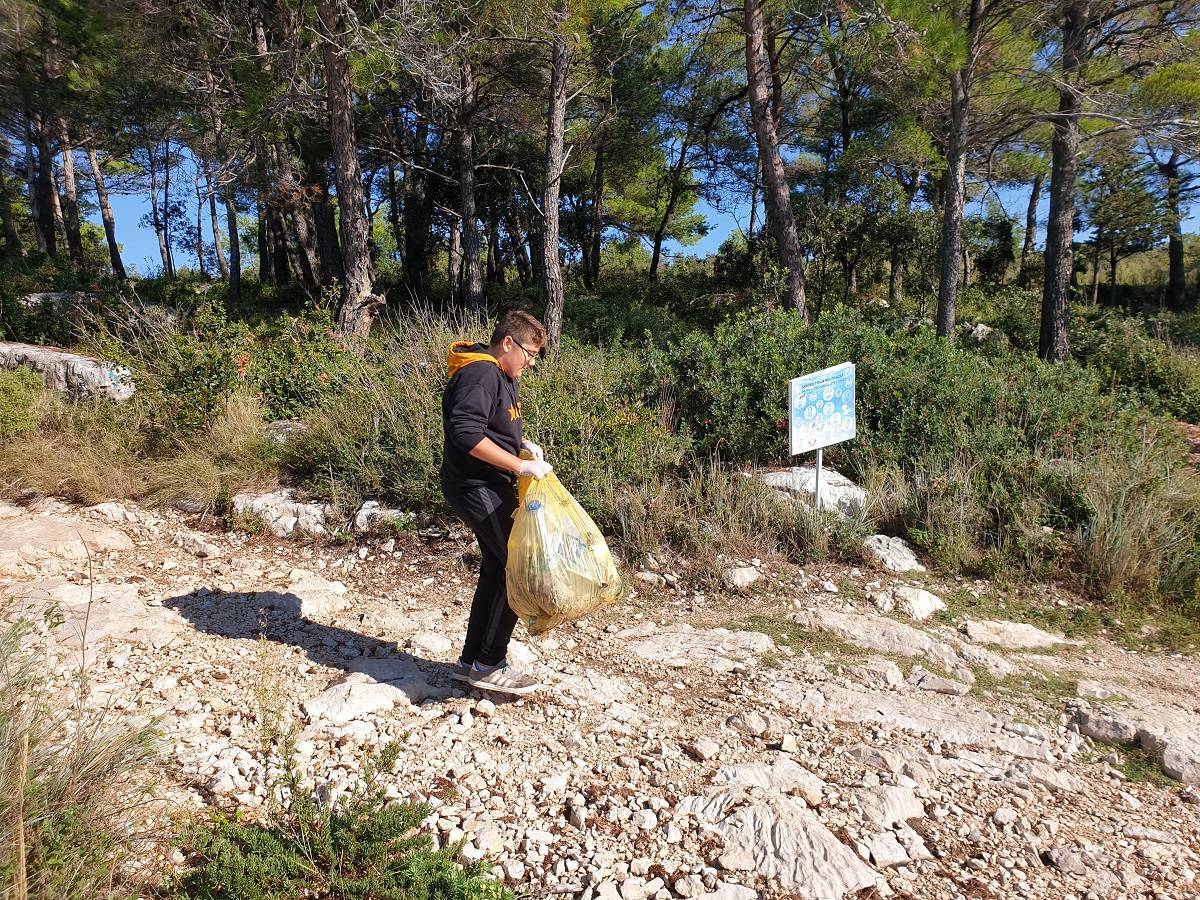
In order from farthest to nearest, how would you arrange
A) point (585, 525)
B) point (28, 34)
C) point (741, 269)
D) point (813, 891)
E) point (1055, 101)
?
point (741, 269), point (28, 34), point (1055, 101), point (585, 525), point (813, 891)

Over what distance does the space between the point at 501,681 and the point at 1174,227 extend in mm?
25704

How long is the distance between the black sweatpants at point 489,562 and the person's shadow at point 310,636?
314mm

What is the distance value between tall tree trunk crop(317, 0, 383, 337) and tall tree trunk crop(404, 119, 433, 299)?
28.0 ft

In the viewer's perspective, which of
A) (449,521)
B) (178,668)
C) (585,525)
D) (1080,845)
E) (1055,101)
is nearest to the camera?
(1080,845)

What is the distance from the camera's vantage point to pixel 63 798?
2072mm

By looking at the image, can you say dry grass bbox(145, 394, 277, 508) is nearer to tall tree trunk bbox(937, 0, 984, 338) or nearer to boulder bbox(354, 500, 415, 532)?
boulder bbox(354, 500, 415, 532)

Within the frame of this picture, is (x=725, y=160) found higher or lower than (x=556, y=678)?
higher

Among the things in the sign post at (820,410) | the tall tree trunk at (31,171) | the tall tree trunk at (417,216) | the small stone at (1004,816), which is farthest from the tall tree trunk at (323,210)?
the small stone at (1004,816)

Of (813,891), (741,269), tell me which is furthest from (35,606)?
(741,269)

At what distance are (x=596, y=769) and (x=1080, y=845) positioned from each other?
1792 millimetres

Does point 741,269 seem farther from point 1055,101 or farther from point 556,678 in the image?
point 556,678

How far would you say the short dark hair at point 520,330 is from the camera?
125 inches

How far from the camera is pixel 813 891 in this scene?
7.54 feet

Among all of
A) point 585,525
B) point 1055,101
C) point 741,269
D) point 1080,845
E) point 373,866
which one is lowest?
point 1080,845
